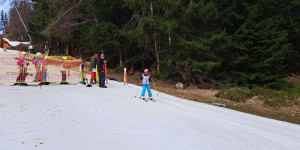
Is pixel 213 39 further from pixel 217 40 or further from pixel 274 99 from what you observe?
pixel 274 99

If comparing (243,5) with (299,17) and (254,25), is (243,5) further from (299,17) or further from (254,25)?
(299,17)

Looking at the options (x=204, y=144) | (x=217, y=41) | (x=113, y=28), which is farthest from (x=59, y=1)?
(x=204, y=144)

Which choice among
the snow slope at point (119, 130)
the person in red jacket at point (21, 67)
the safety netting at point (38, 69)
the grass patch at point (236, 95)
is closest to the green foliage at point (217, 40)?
the grass patch at point (236, 95)

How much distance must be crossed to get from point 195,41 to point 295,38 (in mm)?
21083

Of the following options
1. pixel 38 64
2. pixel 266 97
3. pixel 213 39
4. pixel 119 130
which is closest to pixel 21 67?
pixel 38 64

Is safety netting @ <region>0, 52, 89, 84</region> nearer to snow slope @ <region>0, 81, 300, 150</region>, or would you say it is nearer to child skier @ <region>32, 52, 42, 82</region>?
child skier @ <region>32, 52, 42, 82</region>

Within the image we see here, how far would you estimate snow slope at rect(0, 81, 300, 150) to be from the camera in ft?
13.1

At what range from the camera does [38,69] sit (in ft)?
42.8

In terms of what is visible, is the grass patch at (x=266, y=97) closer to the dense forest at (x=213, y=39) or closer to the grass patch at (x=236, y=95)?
the grass patch at (x=236, y=95)

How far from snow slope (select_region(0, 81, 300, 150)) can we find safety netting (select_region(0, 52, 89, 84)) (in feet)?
16.2

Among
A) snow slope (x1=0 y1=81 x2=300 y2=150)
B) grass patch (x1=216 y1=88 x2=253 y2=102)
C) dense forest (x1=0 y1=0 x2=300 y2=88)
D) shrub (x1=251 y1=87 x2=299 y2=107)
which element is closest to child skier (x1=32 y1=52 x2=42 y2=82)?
snow slope (x1=0 y1=81 x2=300 y2=150)

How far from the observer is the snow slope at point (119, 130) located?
3994mm

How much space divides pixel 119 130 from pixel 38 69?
10801 mm

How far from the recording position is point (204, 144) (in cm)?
448
